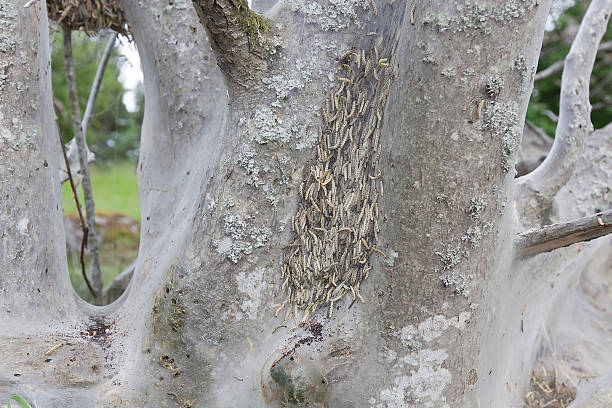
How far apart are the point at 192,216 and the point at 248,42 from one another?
49 cm

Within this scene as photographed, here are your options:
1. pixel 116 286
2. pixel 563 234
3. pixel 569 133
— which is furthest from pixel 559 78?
pixel 563 234

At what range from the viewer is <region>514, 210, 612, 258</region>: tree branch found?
1202mm

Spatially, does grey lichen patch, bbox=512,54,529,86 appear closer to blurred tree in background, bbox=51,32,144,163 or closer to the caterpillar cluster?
the caterpillar cluster

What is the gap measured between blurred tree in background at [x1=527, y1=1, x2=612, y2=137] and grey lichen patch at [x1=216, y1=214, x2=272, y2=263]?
15.0 feet

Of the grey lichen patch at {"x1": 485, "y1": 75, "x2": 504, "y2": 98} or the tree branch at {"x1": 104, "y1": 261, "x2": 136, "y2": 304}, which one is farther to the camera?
the tree branch at {"x1": 104, "y1": 261, "x2": 136, "y2": 304}

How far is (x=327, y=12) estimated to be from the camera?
1374 millimetres

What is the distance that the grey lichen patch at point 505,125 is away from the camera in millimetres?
1164

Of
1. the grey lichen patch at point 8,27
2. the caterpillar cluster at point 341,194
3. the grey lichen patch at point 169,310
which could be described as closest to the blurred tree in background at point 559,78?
the caterpillar cluster at point 341,194

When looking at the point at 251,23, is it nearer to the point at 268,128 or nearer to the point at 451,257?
the point at 268,128

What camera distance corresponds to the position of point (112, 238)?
5.18 metres

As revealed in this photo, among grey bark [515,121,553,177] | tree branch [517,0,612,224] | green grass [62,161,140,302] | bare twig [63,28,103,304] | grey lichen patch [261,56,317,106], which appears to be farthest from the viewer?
green grass [62,161,140,302]

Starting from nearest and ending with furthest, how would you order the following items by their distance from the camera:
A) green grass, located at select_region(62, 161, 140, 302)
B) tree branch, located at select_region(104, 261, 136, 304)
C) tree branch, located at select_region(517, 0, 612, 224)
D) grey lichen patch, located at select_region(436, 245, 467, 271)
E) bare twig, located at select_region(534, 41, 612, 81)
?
grey lichen patch, located at select_region(436, 245, 467, 271) → tree branch, located at select_region(517, 0, 612, 224) → tree branch, located at select_region(104, 261, 136, 304) → bare twig, located at select_region(534, 41, 612, 81) → green grass, located at select_region(62, 161, 140, 302)

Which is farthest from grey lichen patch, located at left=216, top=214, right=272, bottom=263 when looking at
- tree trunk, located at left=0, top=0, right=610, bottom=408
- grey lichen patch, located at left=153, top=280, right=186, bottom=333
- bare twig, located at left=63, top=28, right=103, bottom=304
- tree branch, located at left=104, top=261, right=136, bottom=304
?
tree branch, located at left=104, top=261, right=136, bottom=304

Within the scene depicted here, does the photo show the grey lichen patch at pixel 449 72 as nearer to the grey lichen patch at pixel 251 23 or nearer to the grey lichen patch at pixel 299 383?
the grey lichen patch at pixel 251 23
